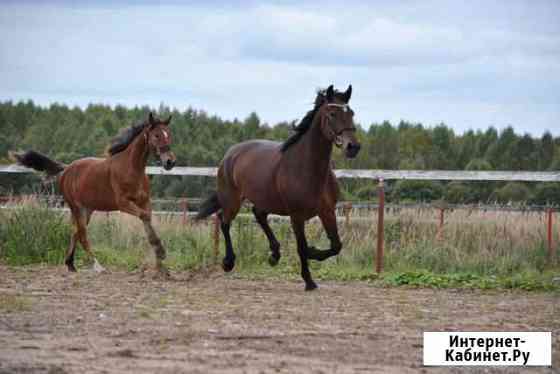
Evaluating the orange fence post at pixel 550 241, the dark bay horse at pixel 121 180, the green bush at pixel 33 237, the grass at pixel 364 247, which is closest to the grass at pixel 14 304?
the dark bay horse at pixel 121 180

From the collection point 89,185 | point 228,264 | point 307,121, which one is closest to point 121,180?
point 89,185

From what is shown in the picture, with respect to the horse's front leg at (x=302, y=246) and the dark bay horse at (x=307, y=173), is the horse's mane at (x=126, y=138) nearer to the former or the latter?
the dark bay horse at (x=307, y=173)

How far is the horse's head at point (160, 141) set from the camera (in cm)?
1270

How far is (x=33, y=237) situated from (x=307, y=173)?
6.06 meters

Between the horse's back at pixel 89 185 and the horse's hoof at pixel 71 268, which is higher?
the horse's back at pixel 89 185

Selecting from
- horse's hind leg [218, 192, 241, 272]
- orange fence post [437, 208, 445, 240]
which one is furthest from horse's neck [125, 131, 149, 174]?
orange fence post [437, 208, 445, 240]

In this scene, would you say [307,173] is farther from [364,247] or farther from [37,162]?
[37,162]

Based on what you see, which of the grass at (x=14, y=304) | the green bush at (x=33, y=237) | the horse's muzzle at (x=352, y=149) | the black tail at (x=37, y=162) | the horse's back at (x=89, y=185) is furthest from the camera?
the black tail at (x=37, y=162)

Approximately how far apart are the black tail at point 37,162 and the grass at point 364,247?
73cm

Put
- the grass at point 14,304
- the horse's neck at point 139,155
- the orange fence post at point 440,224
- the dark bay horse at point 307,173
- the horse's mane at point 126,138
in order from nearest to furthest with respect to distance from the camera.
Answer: the grass at point 14,304, the dark bay horse at point 307,173, the horse's neck at point 139,155, the horse's mane at point 126,138, the orange fence post at point 440,224

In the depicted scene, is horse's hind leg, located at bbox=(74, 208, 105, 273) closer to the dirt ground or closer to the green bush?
the green bush

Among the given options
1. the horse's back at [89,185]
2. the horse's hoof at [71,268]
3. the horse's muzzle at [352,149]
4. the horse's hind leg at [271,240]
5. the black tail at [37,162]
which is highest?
the horse's muzzle at [352,149]

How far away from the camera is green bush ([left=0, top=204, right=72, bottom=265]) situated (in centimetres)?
1510

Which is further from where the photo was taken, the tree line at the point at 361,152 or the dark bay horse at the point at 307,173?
the tree line at the point at 361,152
